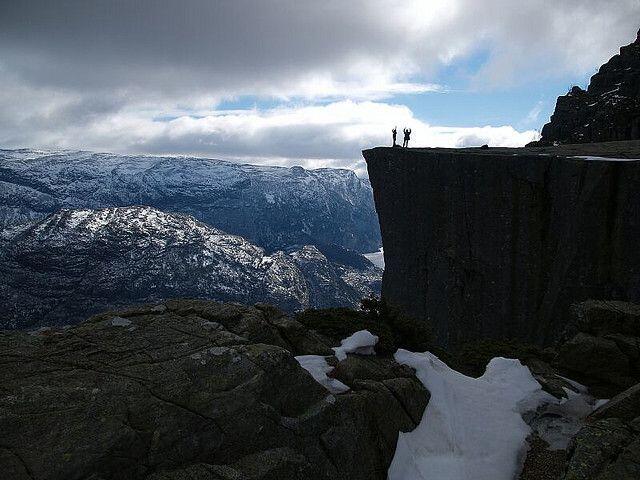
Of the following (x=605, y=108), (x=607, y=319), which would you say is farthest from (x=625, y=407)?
(x=605, y=108)

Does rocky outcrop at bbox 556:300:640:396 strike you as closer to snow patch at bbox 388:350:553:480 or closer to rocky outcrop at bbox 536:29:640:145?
snow patch at bbox 388:350:553:480

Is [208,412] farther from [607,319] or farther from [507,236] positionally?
[507,236]

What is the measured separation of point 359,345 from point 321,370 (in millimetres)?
3011

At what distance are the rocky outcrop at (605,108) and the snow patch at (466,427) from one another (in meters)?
68.9

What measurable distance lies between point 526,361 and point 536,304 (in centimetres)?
2126

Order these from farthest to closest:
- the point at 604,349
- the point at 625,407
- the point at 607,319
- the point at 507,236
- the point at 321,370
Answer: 1. the point at 507,236
2. the point at 607,319
3. the point at 604,349
4. the point at 321,370
5. the point at 625,407

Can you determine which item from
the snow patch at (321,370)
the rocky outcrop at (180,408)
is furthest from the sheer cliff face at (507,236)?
the snow patch at (321,370)

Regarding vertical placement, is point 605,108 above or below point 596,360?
above

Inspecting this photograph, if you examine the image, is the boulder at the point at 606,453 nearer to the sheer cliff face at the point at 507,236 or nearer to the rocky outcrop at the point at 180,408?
the rocky outcrop at the point at 180,408

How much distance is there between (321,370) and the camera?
15.7 m

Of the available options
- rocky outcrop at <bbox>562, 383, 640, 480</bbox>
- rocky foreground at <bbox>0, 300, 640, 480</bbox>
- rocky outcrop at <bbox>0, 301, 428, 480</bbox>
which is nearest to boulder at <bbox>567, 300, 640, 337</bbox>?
rocky foreground at <bbox>0, 300, 640, 480</bbox>

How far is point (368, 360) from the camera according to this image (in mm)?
17375

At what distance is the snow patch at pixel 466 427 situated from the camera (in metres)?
13.4

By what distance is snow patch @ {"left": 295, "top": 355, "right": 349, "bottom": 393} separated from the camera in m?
14.6
